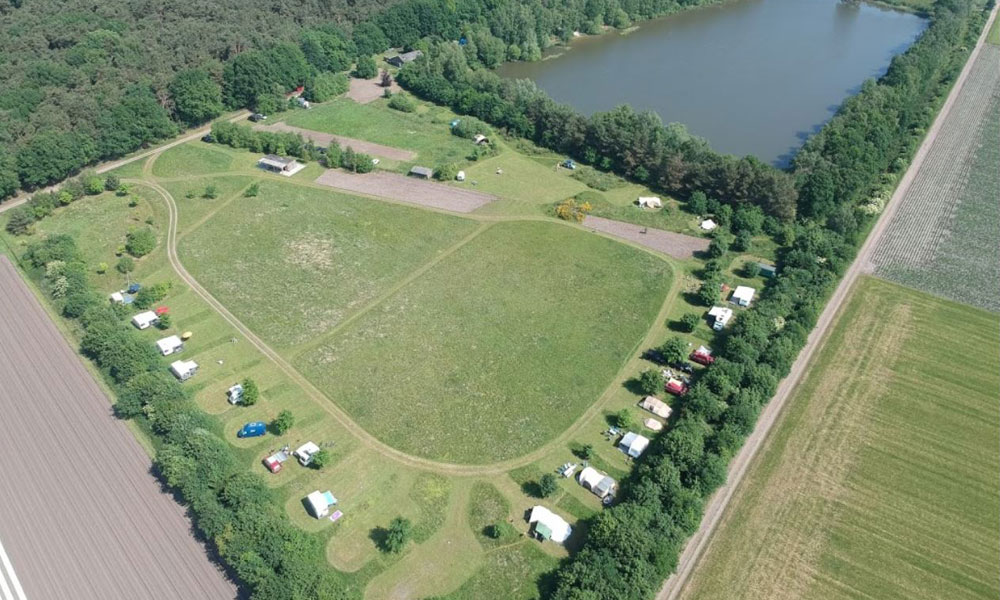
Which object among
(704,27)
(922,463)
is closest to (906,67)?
(704,27)

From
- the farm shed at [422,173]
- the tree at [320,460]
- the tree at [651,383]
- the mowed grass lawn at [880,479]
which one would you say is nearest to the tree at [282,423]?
the tree at [320,460]

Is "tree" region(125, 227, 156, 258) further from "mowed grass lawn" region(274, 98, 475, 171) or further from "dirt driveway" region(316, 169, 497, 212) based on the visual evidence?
"mowed grass lawn" region(274, 98, 475, 171)

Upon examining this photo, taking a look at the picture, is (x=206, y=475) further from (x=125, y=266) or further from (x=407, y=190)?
(x=407, y=190)

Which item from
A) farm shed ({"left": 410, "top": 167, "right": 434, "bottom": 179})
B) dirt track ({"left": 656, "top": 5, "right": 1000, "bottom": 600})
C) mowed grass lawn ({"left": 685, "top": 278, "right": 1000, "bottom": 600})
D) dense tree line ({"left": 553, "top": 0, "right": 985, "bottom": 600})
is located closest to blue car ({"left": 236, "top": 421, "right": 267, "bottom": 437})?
dense tree line ({"left": 553, "top": 0, "right": 985, "bottom": 600})

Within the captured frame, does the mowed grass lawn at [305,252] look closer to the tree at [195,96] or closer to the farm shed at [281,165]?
the farm shed at [281,165]

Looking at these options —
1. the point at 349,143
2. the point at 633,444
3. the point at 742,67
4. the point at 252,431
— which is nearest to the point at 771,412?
the point at 633,444
